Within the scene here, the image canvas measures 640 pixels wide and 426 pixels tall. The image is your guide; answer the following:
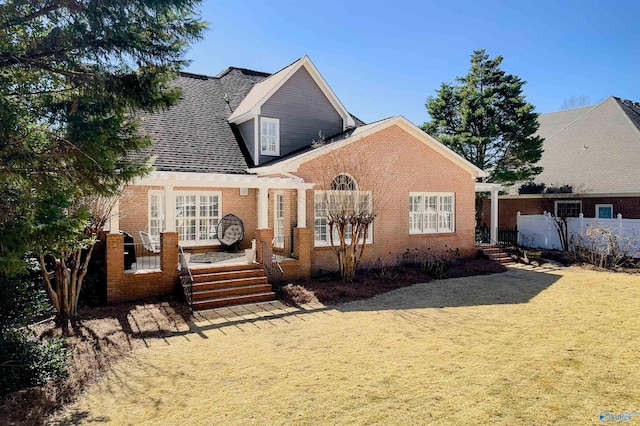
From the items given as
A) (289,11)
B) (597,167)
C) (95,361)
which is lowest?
(95,361)

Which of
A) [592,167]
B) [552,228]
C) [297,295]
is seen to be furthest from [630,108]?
[297,295]

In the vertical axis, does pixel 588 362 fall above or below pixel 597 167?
below

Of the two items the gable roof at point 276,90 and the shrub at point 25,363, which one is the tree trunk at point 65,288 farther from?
the gable roof at point 276,90

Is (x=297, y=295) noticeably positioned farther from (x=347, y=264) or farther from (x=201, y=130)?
(x=201, y=130)

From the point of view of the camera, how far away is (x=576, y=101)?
55.5 meters

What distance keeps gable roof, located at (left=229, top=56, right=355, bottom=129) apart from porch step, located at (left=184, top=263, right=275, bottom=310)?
748 cm

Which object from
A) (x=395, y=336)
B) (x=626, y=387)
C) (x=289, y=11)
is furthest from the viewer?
(x=289, y=11)

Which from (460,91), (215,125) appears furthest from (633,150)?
(215,125)

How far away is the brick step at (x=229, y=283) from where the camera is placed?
431 inches

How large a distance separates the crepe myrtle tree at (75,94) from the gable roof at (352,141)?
22.7 feet

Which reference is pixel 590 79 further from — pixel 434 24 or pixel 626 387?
pixel 626 387

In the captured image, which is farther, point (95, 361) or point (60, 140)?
point (95, 361)

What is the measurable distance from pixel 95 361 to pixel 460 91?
2357 cm

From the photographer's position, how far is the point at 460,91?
941 inches
